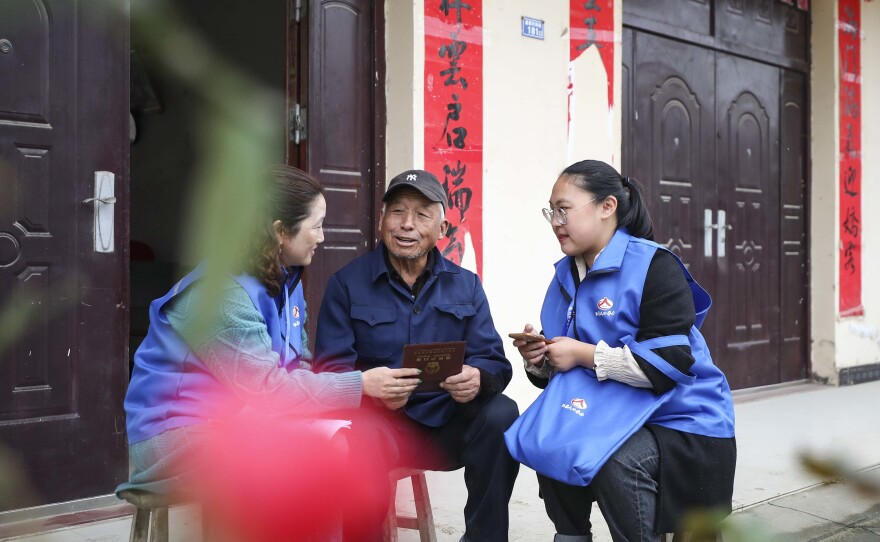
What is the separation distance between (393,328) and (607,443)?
737 mm

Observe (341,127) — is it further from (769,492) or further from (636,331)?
(769,492)

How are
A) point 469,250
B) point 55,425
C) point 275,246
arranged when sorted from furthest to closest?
point 469,250 → point 55,425 → point 275,246

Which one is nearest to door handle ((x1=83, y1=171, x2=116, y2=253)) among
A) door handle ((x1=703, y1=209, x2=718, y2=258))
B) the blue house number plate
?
the blue house number plate

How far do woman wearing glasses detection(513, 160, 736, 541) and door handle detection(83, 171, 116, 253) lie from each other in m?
1.73

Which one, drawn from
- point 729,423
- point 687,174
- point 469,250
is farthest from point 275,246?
point 687,174

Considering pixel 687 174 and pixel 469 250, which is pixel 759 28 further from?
pixel 469 250

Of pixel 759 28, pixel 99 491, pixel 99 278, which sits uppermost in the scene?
pixel 759 28

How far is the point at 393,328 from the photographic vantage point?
96.2 inches

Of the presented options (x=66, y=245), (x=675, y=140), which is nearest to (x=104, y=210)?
(x=66, y=245)

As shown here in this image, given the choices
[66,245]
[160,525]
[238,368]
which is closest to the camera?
[238,368]

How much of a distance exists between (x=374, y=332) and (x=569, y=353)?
0.60 metres

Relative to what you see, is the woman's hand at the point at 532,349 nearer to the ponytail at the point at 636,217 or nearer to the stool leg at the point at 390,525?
the ponytail at the point at 636,217

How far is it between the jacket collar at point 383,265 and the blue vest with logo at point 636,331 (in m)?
0.48

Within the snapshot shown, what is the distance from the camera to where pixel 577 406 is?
6.78 feet
